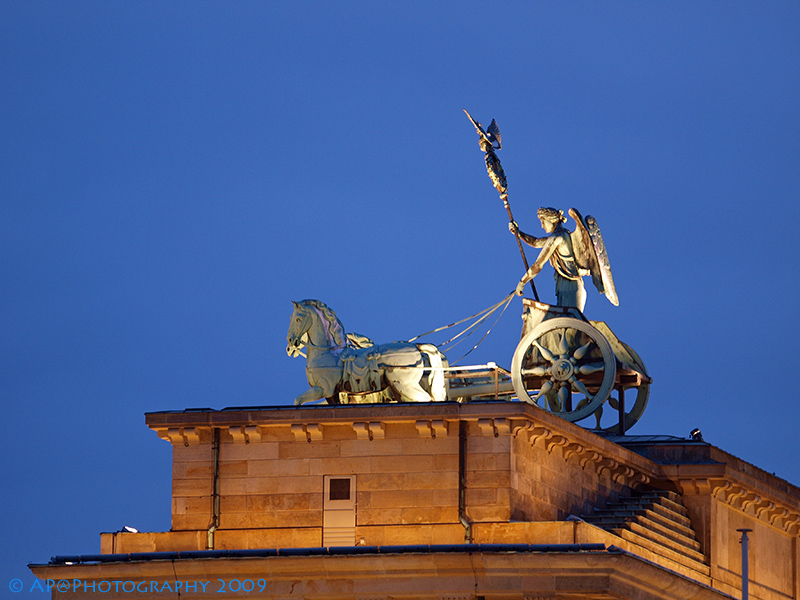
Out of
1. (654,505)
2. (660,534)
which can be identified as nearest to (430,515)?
(660,534)

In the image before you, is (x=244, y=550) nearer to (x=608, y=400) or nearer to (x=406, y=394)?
(x=406, y=394)

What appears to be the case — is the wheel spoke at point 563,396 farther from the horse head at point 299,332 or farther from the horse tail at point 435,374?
the horse head at point 299,332

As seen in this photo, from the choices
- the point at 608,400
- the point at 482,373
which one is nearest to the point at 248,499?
the point at 482,373

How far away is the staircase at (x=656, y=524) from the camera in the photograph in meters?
55.7

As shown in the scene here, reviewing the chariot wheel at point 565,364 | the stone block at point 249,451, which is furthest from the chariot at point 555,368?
the stone block at point 249,451

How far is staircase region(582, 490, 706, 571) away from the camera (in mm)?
55688

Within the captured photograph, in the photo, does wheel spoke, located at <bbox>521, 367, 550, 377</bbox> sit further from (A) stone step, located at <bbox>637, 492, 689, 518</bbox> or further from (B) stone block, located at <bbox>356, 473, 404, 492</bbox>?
(B) stone block, located at <bbox>356, 473, 404, 492</bbox>

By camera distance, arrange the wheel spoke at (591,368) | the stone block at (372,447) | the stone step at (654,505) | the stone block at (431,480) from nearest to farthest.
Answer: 1. the stone block at (431,480)
2. the stone block at (372,447)
3. the stone step at (654,505)
4. the wheel spoke at (591,368)

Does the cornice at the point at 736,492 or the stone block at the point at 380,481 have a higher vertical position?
the cornice at the point at 736,492

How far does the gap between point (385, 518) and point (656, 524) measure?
725 cm

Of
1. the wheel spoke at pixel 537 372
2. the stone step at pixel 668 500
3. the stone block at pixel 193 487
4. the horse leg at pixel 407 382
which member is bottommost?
the stone block at pixel 193 487

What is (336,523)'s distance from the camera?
177 ft

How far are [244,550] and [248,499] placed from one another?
8.07 ft

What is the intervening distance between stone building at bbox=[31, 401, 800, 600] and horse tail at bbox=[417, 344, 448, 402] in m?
2.42
